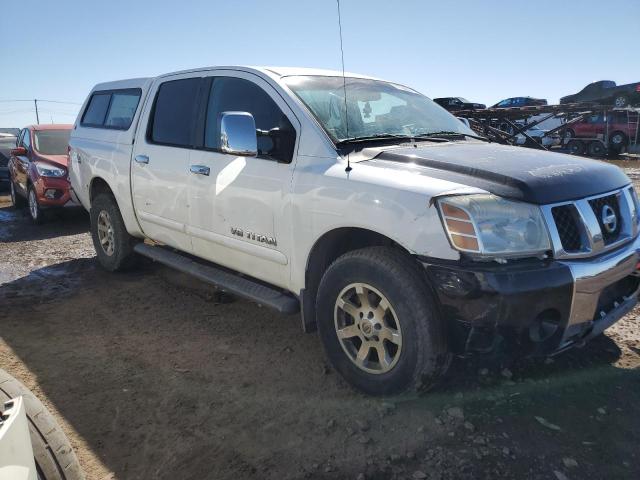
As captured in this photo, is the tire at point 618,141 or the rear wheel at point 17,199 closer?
the rear wheel at point 17,199

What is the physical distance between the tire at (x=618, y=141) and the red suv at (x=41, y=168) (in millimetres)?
20376

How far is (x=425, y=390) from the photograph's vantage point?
8.27 ft

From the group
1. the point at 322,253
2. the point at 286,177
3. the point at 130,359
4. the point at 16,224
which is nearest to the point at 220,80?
the point at 286,177

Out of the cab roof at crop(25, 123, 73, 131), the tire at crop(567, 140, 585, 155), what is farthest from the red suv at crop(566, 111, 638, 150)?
the cab roof at crop(25, 123, 73, 131)

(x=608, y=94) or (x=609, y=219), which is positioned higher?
(x=608, y=94)

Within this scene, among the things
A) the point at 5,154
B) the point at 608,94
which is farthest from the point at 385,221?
the point at 608,94

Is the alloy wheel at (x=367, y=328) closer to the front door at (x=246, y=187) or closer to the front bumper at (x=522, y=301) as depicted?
the front bumper at (x=522, y=301)

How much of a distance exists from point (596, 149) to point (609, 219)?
21.1 metres

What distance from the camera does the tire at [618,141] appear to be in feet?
66.0

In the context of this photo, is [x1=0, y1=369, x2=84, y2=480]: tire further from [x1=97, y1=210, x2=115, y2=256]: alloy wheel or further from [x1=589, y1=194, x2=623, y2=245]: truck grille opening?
[x1=97, y1=210, x2=115, y2=256]: alloy wheel

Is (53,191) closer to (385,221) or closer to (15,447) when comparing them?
(385,221)

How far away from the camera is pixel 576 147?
21516mm

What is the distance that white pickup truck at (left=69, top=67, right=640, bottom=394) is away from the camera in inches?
89.4

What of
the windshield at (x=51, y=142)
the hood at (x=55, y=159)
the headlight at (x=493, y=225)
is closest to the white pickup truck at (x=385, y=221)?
the headlight at (x=493, y=225)
